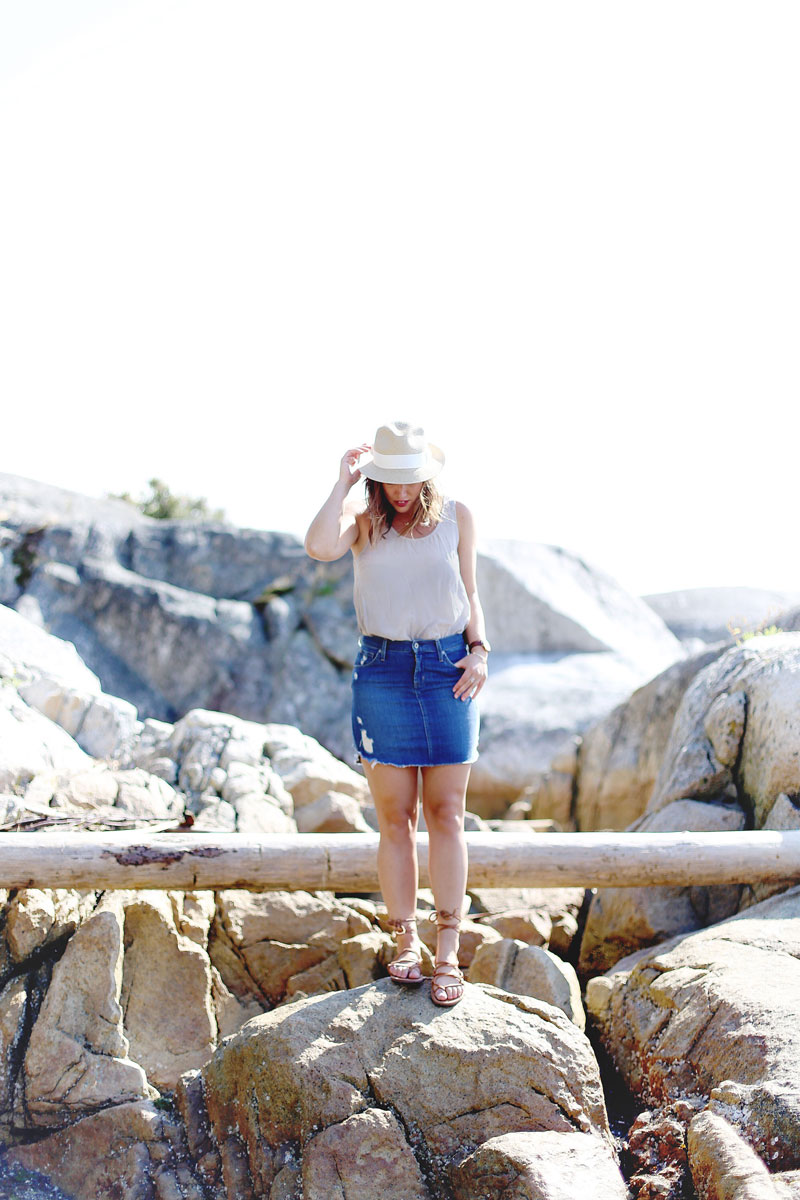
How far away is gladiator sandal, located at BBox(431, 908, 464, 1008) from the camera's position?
3.67 meters

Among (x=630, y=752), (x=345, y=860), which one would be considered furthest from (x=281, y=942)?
(x=630, y=752)

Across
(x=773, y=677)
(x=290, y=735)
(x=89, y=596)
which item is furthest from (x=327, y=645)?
(x=773, y=677)

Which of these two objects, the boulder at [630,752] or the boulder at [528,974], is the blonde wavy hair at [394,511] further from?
the boulder at [630,752]

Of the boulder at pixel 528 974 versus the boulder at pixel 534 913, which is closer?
the boulder at pixel 528 974

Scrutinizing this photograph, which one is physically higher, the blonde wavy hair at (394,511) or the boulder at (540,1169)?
the blonde wavy hair at (394,511)

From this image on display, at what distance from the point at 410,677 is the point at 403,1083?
143 cm

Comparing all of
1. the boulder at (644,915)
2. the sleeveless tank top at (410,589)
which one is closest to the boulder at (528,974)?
the boulder at (644,915)

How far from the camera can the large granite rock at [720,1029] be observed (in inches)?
123

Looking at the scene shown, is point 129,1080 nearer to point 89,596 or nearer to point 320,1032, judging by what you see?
point 320,1032

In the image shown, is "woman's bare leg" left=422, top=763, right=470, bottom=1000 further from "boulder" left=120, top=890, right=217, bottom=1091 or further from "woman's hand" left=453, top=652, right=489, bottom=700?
"boulder" left=120, top=890, right=217, bottom=1091

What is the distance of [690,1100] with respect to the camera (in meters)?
3.61

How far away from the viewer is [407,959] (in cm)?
382

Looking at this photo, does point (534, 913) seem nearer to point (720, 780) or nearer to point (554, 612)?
point (720, 780)

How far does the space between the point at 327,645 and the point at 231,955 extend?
457 inches
